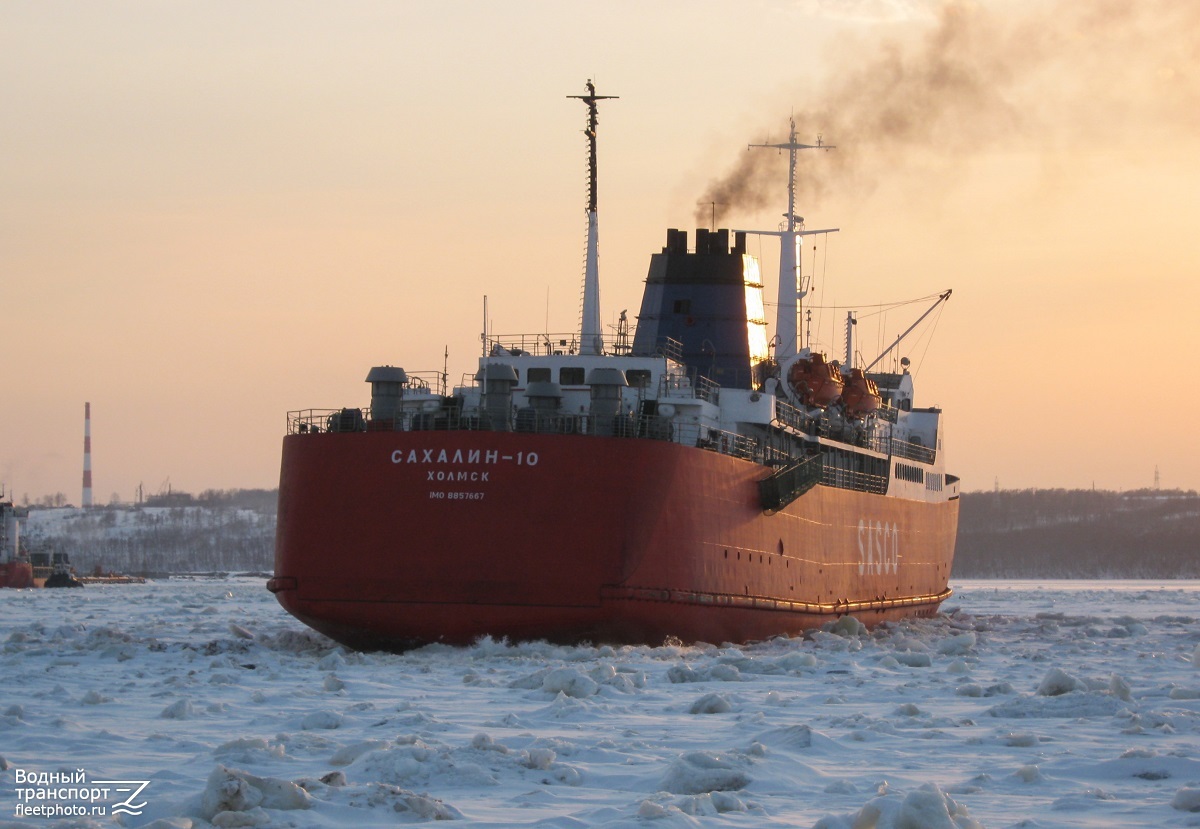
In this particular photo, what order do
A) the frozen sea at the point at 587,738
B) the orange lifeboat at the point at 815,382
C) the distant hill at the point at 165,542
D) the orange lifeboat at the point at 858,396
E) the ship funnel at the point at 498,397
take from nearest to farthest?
the frozen sea at the point at 587,738 < the ship funnel at the point at 498,397 < the orange lifeboat at the point at 815,382 < the orange lifeboat at the point at 858,396 < the distant hill at the point at 165,542

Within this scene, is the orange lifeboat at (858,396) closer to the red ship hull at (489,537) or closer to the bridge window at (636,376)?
the bridge window at (636,376)

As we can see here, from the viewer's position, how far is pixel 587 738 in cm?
1284

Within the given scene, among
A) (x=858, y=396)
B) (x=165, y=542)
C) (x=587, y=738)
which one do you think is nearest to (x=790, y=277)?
(x=858, y=396)

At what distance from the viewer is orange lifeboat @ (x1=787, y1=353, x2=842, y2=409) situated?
3072 cm

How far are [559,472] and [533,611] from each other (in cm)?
191

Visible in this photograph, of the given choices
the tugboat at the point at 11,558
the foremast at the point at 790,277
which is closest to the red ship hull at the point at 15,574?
the tugboat at the point at 11,558

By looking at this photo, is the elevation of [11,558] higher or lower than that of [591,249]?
lower

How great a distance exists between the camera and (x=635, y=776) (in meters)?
11.0

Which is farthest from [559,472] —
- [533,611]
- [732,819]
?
[732,819]

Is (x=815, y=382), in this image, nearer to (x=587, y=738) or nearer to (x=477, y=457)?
(x=477, y=457)

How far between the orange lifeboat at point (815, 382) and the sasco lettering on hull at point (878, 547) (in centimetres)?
295

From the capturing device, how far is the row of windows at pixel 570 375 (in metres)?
25.1

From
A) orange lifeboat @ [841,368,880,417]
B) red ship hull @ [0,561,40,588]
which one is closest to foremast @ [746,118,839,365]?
orange lifeboat @ [841,368,880,417]

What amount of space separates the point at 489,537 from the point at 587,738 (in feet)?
25.9
